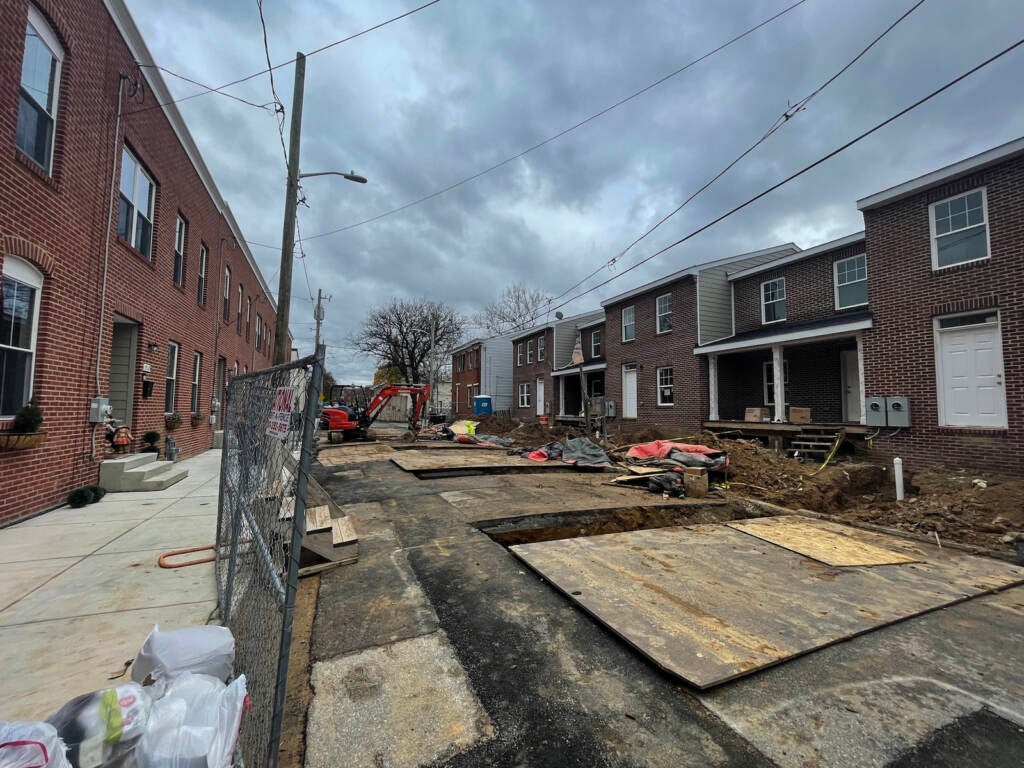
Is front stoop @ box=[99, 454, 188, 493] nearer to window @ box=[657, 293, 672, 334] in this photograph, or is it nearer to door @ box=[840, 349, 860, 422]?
window @ box=[657, 293, 672, 334]

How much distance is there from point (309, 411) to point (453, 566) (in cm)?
285

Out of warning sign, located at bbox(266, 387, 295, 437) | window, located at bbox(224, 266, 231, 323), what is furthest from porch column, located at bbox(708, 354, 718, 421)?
window, located at bbox(224, 266, 231, 323)

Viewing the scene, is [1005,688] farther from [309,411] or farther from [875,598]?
[309,411]

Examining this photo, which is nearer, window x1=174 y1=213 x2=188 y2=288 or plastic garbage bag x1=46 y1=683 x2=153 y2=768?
plastic garbage bag x1=46 y1=683 x2=153 y2=768

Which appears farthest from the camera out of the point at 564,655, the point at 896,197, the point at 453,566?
the point at 896,197

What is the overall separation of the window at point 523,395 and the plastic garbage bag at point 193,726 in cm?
2516

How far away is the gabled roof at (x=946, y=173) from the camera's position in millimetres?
8100

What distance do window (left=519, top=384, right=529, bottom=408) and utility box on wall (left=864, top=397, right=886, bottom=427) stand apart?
18134mm

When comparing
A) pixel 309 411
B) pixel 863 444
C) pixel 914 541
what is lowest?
pixel 914 541

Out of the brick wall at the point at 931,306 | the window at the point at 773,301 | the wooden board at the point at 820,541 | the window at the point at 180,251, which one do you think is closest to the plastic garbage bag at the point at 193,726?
the wooden board at the point at 820,541

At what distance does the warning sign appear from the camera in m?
1.83

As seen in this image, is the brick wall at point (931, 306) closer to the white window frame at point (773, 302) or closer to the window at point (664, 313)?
the white window frame at point (773, 302)

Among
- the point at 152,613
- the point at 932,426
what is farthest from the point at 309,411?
the point at 932,426

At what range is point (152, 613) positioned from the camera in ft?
9.95
